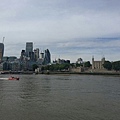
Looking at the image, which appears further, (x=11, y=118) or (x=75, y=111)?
(x=75, y=111)

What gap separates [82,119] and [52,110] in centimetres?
635

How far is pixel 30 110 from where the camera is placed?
106ft

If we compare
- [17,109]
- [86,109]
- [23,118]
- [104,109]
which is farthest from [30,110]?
[104,109]

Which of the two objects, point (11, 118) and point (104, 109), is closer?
point (11, 118)

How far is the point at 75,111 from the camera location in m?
31.2

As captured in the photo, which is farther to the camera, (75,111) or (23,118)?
(75,111)

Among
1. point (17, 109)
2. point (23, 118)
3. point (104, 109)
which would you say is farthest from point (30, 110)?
point (104, 109)

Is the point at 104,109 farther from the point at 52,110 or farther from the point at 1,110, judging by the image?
the point at 1,110

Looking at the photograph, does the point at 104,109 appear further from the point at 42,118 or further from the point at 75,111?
the point at 42,118

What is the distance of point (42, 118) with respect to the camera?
27.5 metres

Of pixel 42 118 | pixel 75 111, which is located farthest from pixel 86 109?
pixel 42 118

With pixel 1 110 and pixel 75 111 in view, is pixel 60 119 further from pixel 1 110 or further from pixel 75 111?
pixel 1 110

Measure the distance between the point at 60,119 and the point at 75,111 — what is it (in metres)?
4.53

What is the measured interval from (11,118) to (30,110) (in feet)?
15.9
